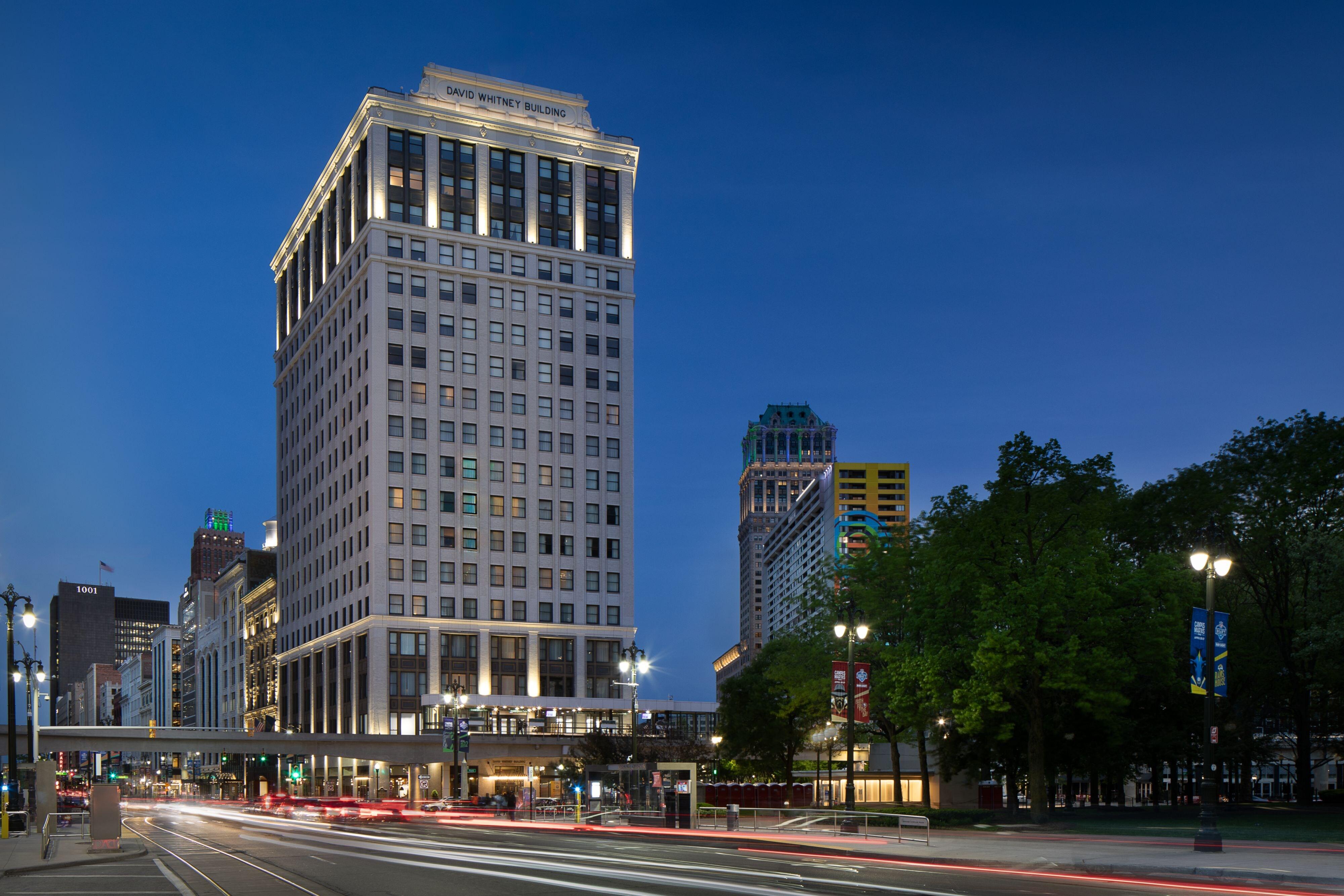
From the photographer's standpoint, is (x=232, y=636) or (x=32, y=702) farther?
(x=232, y=636)

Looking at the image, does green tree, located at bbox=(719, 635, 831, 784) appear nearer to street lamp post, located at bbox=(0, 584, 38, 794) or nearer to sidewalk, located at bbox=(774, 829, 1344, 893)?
sidewalk, located at bbox=(774, 829, 1344, 893)

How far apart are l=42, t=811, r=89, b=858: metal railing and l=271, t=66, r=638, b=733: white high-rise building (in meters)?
36.7

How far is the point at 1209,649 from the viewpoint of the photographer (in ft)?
113

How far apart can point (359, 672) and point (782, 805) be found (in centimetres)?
5585

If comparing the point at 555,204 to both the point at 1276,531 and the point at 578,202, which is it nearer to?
the point at 578,202

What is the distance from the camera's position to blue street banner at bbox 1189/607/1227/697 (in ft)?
112

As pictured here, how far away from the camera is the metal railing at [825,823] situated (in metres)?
45.2

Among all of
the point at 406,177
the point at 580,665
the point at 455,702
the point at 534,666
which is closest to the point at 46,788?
the point at 455,702

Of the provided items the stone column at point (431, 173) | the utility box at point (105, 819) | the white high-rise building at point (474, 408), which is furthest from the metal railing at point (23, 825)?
the stone column at point (431, 173)

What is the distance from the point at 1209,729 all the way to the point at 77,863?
33.8 metres

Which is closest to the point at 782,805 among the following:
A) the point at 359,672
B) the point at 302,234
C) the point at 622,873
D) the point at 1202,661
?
the point at 1202,661

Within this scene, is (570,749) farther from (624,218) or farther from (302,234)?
(302,234)

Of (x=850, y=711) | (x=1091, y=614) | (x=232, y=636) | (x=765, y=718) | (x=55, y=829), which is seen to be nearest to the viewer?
(x=850, y=711)

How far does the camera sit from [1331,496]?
6694cm
